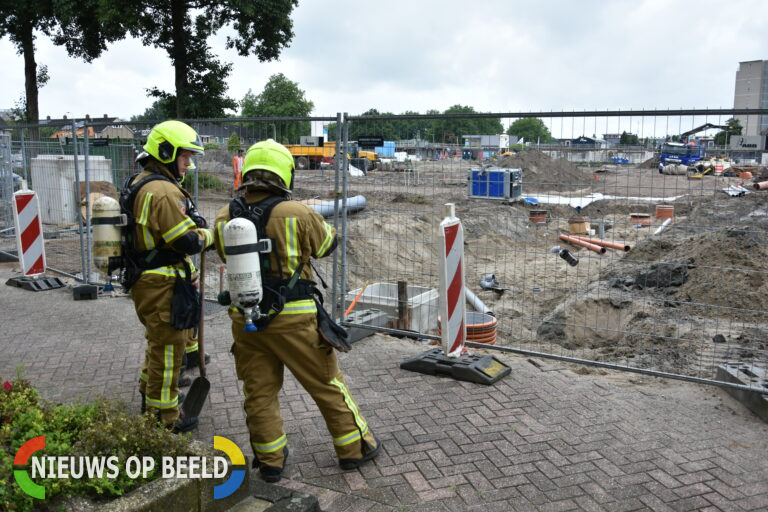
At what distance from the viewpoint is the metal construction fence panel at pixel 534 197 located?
5.48 m

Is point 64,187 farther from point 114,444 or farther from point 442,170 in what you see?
point 114,444

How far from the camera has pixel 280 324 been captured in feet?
13.0

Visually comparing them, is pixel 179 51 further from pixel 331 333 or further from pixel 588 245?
pixel 331 333

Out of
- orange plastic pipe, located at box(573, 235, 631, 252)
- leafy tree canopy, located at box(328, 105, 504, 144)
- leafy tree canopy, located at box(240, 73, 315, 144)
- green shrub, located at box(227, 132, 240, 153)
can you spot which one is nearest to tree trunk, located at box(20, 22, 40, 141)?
green shrub, located at box(227, 132, 240, 153)

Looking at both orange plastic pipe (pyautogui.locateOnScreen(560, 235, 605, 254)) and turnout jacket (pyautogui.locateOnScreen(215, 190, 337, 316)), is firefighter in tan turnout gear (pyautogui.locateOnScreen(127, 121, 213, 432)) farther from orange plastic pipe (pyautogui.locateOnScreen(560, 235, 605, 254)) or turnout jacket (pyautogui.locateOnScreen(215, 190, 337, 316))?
orange plastic pipe (pyautogui.locateOnScreen(560, 235, 605, 254))

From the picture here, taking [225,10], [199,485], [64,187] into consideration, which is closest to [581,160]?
[199,485]

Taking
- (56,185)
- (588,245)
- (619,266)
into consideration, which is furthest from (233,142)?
(588,245)

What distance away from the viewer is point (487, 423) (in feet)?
16.5

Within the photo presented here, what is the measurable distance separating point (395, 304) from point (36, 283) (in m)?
5.56

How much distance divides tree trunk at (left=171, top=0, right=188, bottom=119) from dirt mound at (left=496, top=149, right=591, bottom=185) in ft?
56.1

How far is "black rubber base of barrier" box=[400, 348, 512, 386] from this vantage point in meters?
5.84

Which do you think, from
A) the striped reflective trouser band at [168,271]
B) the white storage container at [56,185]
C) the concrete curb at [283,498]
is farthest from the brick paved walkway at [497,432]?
the white storage container at [56,185]

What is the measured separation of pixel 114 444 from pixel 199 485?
18.6 inches

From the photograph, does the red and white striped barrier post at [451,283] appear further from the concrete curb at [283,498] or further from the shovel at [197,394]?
the concrete curb at [283,498]
